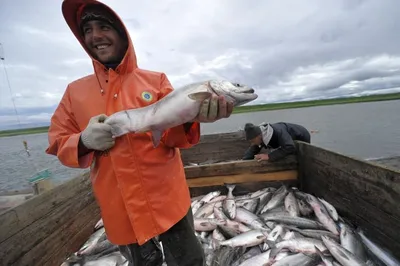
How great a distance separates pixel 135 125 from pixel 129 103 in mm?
365

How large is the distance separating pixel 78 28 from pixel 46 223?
2.46 m

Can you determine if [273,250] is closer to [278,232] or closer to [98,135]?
[278,232]

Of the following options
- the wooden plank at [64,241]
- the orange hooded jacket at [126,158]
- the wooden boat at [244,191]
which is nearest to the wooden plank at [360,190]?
the wooden boat at [244,191]

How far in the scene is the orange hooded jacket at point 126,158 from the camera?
87.8 inches

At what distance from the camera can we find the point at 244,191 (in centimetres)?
556

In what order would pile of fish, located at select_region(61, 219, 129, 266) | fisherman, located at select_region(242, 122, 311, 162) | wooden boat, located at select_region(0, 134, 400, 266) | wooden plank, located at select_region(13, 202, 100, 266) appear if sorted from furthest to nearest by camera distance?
1. fisherman, located at select_region(242, 122, 311, 162)
2. pile of fish, located at select_region(61, 219, 129, 266)
3. wooden plank, located at select_region(13, 202, 100, 266)
4. wooden boat, located at select_region(0, 134, 400, 266)

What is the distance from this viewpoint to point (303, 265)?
344cm

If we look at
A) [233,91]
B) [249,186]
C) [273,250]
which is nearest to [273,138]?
[249,186]

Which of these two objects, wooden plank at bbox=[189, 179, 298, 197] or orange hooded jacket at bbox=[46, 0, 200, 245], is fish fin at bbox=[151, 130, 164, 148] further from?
wooden plank at bbox=[189, 179, 298, 197]

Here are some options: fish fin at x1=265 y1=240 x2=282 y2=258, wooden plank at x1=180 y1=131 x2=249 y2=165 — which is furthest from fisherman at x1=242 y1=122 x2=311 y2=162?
fish fin at x1=265 y1=240 x2=282 y2=258

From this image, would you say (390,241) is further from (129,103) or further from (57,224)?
(57,224)

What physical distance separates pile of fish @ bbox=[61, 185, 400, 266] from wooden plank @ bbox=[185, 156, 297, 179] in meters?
0.50

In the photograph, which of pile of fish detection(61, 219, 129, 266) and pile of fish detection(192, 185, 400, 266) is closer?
pile of fish detection(192, 185, 400, 266)

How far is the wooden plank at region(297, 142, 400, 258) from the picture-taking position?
312 centimetres
